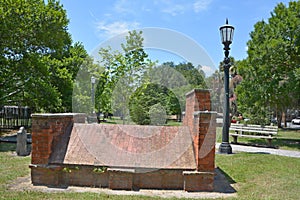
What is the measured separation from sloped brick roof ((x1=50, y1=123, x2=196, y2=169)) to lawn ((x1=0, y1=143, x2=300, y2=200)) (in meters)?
0.67

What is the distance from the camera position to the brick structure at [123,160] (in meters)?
4.54

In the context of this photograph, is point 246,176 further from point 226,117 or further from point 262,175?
point 226,117

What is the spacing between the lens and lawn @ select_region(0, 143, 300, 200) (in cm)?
417

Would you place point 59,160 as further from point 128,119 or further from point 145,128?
point 128,119

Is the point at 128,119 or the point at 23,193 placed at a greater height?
the point at 128,119

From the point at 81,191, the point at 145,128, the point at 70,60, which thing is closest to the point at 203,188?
the point at 145,128

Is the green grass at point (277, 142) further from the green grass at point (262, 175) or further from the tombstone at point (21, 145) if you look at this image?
the tombstone at point (21, 145)

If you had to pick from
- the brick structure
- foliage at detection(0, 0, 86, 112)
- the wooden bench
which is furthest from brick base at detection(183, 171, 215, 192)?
foliage at detection(0, 0, 86, 112)

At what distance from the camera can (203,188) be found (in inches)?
181

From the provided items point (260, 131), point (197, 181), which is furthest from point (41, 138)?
point (260, 131)

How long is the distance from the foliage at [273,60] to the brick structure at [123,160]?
7645 mm

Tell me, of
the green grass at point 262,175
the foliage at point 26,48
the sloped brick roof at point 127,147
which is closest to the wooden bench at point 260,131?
the green grass at point 262,175

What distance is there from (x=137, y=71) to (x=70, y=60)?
27.0ft

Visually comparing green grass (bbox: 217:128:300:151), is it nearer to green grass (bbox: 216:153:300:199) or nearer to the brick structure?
green grass (bbox: 216:153:300:199)
